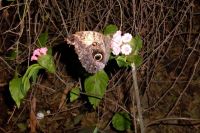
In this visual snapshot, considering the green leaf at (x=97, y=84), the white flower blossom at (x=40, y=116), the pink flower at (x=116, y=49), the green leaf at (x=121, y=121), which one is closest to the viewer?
the pink flower at (x=116, y=49)

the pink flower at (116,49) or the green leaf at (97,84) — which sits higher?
the pink flower at (116,49)

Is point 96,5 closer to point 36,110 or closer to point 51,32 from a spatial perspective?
point 51,32

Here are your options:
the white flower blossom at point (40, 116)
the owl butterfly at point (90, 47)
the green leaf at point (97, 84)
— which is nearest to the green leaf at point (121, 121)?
the green leaf at point (97, 84)

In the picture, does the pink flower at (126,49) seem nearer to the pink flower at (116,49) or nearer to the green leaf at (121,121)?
the pink flower at (116,49)

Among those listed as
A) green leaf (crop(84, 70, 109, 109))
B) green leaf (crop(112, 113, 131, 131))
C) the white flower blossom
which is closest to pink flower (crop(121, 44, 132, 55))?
green leaf (crop(84, 70, 109, 109))

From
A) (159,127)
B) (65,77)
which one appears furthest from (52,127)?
(159,127)
